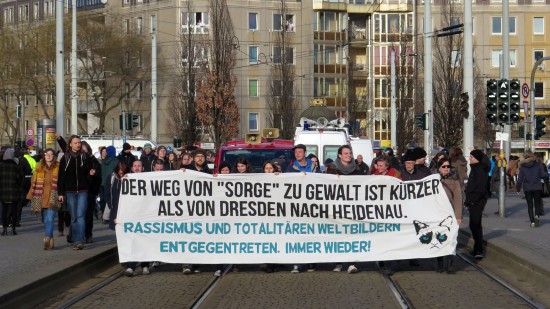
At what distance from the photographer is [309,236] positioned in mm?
16516

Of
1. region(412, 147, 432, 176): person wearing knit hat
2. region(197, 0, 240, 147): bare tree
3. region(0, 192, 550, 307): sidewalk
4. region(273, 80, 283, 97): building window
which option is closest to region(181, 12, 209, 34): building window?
region(273, 80, 283, 97): building window

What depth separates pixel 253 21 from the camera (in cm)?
8025

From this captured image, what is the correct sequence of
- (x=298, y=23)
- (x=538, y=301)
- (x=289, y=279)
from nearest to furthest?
(x=538, y=301)
(x=289, y=279)
(x=298, y=23)

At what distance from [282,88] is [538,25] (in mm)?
21570

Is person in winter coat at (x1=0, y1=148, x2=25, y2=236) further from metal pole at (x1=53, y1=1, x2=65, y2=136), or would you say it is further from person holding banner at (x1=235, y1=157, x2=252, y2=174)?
metal pole at (x1=53, y1=1, x2=65, y2=136)

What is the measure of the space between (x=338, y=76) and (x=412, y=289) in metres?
69.2

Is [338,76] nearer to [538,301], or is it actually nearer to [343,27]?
[343,27]

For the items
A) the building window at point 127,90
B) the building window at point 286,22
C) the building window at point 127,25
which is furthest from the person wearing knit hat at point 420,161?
the building window at point 127,90

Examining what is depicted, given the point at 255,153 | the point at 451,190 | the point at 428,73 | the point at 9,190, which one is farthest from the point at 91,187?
the point at 428,73

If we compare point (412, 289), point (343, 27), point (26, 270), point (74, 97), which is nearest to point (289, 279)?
point (412, 289)

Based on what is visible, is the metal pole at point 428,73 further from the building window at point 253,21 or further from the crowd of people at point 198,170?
the building window at point 253,21

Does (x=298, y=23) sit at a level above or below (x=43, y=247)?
above

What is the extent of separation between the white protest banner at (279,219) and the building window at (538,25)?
69.3 m

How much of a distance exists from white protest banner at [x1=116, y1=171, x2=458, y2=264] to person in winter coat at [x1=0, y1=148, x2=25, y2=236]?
7.27 m
